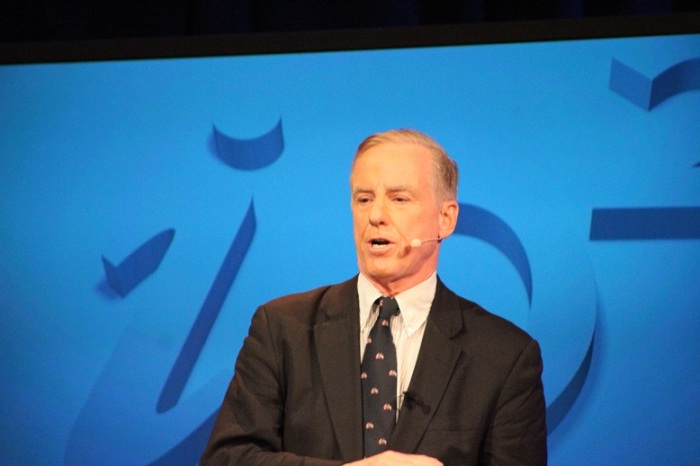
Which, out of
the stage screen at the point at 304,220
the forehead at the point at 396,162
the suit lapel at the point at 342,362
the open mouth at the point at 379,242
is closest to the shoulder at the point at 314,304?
the suit lapel at the point at 342,362

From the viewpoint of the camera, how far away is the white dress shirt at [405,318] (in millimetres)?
2002

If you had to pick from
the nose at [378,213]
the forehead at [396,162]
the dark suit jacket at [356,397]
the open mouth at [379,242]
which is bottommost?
the dark suit jacket at [356,397]

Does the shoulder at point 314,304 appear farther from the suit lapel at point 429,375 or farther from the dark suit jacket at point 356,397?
the suit lapel at point 429,375

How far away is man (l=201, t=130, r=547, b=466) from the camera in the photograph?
190 cm

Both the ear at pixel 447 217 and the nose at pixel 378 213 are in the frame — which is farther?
the ear at pixel 447 217

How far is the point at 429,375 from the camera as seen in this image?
76.5 inches

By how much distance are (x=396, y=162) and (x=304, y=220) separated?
3.76 ft

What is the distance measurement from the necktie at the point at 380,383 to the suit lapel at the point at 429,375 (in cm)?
3

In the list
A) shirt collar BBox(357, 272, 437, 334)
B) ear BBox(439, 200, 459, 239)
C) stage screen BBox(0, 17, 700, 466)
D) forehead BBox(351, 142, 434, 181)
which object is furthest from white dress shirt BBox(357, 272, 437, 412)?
stage screen BBox(0, 17, 700, 466)

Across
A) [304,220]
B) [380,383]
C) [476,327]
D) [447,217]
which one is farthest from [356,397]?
[304,220]

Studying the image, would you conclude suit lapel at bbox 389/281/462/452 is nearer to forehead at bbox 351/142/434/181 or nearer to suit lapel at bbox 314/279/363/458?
suit lapel at bbox 314/279/363/458

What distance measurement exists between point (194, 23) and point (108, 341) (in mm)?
1231

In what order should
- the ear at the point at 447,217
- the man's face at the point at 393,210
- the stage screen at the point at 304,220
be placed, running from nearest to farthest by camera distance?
the man's face at the point at 393,210 → the ear at the point at 447,217 → the stage screen at the point at 304,220

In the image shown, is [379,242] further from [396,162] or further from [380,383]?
[380,383]
